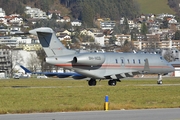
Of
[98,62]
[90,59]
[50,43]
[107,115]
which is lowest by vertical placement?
[107,115]

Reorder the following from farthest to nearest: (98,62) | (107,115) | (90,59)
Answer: (98,62)
(90,59)
(107,115)

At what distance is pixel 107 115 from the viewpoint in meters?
37.0

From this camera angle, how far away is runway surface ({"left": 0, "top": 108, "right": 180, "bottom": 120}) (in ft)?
117

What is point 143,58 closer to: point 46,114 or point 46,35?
point 46,35

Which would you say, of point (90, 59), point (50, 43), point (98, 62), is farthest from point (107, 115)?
point (98, 62)

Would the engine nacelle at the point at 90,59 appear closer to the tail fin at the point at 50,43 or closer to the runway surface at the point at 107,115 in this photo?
the tail fin at the point at 50,43

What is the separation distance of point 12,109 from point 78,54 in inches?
1106

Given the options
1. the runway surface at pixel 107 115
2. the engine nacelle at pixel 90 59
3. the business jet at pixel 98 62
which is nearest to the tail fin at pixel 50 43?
the business jet at pixel 98 62

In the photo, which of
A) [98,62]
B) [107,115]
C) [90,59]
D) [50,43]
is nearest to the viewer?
[107,115]

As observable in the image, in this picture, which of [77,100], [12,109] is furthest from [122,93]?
[12,109]

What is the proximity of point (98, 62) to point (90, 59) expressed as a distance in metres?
1.31

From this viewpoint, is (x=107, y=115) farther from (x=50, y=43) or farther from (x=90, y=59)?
(x=90, y=59)

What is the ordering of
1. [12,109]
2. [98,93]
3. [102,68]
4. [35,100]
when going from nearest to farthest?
[12,109] < [35,100] < [98,93] < [102,68]

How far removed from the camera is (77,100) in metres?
47.7
